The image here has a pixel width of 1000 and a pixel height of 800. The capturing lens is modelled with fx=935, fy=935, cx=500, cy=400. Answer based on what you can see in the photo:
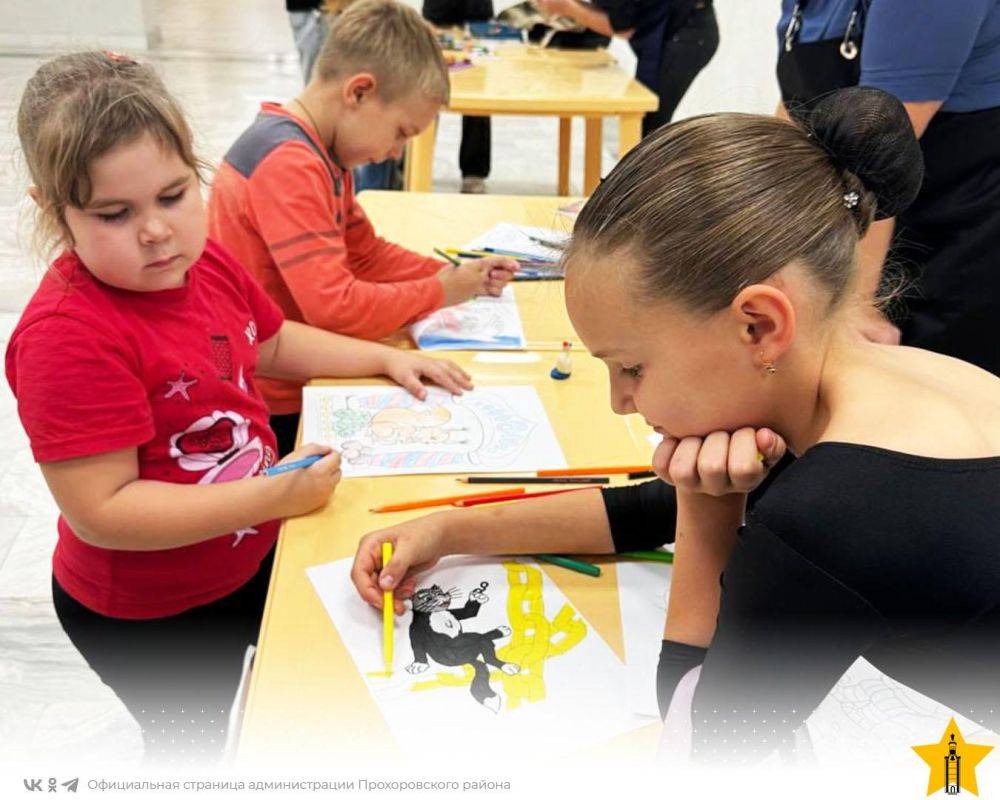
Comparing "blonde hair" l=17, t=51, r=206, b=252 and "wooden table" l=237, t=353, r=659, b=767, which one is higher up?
"blonde hair" l=17, t=51, r=206, b=252

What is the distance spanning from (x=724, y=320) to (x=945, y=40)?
0.74 meters

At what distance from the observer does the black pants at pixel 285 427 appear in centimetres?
146

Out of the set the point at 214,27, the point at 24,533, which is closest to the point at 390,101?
the point at 24,533

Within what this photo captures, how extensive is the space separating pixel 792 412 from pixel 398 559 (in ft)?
1.23

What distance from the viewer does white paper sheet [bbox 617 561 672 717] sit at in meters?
0.78

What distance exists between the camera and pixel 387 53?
143cm

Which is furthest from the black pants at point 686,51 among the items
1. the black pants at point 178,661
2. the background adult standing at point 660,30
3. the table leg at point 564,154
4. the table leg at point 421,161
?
the black pants at point 178,661

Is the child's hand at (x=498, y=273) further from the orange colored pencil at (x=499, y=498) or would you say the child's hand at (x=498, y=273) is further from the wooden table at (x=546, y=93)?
the wooden table at (x=546, y=93)

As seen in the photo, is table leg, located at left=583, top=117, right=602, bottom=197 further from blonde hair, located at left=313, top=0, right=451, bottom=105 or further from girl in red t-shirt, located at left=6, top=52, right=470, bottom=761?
girl in red t-shirt, located at left=6, top=52, right=470, bottom=761

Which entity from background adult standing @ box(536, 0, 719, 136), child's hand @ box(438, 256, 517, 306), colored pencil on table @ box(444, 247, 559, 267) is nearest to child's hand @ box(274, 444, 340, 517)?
child's hand @ box(438, 256, 517, 306)

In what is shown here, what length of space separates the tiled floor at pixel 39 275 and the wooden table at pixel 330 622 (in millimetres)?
406

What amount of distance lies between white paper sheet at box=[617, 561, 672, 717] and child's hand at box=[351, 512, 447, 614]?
0.19 metres

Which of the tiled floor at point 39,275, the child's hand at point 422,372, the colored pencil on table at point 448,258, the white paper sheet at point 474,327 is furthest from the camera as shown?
the colored pencil on table at point 448,258

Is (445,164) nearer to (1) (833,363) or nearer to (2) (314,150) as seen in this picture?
(2) (314,150)
